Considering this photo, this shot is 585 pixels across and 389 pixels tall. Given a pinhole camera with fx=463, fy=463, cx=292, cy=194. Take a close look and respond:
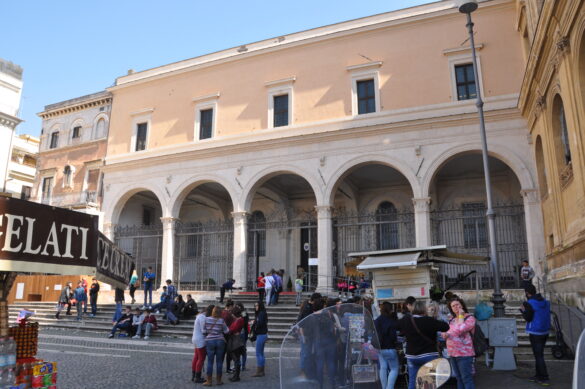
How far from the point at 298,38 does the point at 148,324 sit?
14.7 metres

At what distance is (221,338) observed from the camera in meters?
8.52

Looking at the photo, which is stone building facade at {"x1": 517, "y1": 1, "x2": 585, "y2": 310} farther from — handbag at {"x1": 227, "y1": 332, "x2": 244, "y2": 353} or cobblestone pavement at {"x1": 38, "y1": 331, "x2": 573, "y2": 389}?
handbag at {"x1": 227, "y1": 332, "x2": 244, "y2": 353}

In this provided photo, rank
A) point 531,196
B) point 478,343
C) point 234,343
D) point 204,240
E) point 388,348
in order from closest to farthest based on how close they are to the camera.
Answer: point 388,348, point 478,343, point 234,343, point 531,196, point 204,240

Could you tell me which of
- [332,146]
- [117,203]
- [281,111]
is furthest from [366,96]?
[117,203]

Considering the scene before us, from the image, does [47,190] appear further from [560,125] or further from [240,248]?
[560,125]

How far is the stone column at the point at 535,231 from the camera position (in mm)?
16219

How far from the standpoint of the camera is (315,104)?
830 inches

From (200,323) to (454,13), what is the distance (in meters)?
17.0

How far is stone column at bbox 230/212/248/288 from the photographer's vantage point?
67.5ft

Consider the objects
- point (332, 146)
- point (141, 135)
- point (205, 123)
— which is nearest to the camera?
point (332, 146)

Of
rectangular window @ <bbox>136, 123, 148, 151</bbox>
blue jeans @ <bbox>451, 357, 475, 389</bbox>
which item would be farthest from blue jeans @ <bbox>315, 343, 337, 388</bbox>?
rectangular window @ <bbox>136, 123, 148, 151</bbox>

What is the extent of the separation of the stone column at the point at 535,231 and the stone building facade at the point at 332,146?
0.17 ft

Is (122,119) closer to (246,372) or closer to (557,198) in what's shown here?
(246,372)

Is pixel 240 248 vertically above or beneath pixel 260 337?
above
